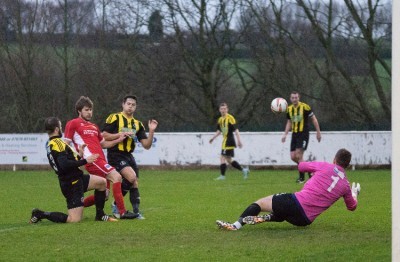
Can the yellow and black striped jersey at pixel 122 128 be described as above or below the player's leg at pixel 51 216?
above

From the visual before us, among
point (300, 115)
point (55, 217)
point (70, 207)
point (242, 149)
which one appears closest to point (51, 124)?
point (70, 207)

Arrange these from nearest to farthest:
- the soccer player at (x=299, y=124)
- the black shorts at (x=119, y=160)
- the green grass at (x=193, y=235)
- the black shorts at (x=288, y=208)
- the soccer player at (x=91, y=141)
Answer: the green grass at (x=193, y=235)
the black shorts at (x=288, y=208)
the soccer player at (x=91, y=141)
the black shorts at (x=119, y=160)
the soccer player at (x=299, y=124)

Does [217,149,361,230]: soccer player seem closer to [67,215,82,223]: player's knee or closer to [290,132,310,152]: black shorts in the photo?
[67,215,82,223]: player's knee

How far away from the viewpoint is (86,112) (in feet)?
43.1

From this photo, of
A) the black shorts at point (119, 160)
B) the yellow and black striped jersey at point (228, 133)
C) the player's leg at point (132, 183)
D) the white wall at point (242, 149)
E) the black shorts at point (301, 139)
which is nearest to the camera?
the player's leg at point (132, 183)

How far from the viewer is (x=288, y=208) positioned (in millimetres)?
11023

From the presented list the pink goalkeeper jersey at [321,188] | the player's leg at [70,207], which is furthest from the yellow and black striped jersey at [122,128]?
the pink goalkeeper jersey at [321,188]

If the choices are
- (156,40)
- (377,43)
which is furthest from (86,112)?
(156,40)

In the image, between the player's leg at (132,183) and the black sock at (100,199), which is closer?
the black sock at (100,199)

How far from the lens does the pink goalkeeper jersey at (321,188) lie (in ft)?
36.2

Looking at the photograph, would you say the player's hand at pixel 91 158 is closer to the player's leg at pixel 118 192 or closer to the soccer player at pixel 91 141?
the soccer player at pixel 91 141

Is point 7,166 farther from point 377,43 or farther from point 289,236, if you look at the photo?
point 289,236

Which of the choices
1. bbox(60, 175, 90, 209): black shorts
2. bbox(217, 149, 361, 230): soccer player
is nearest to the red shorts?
bbox(60, 175, 90, 209): black shorts

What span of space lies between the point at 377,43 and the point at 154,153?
11.0 metres
